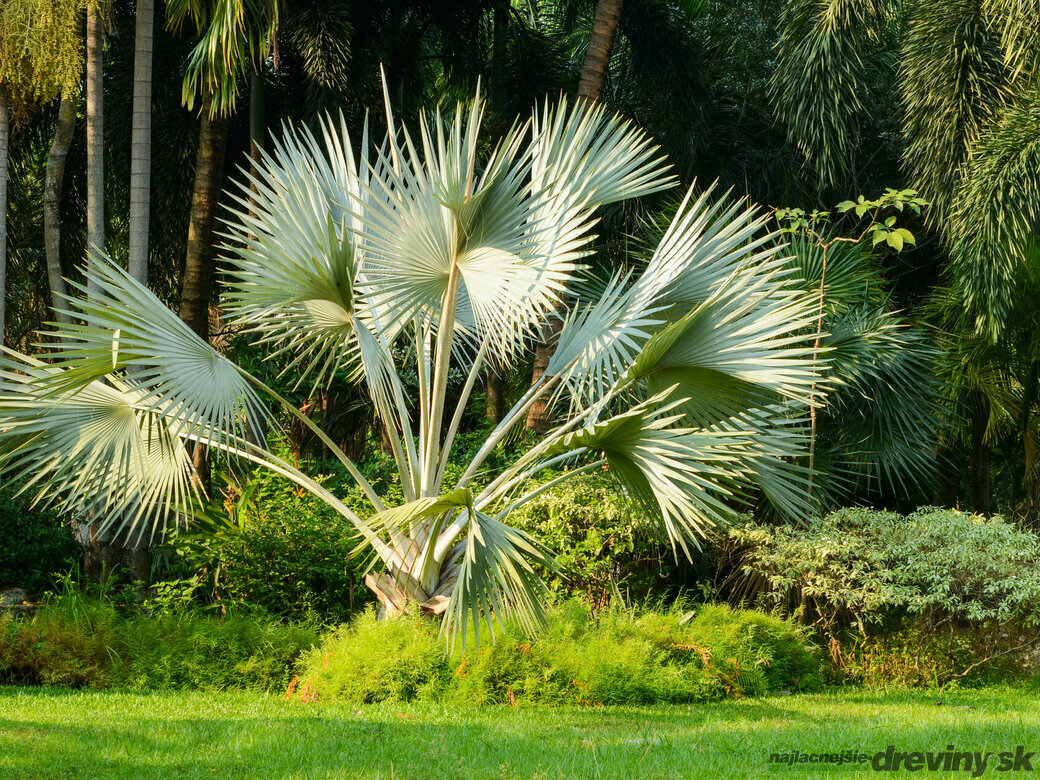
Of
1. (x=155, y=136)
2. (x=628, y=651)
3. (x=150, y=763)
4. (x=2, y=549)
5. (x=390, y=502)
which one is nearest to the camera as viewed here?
(x=150, y=763)

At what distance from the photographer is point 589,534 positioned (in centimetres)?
902

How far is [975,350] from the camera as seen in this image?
1073 centimetres

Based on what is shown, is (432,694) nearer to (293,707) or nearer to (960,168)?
(293,707)

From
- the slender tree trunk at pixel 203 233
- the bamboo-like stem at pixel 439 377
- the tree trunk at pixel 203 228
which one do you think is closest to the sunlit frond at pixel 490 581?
the bamboo-like stem at pixel 439 377

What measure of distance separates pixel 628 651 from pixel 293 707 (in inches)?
95.6

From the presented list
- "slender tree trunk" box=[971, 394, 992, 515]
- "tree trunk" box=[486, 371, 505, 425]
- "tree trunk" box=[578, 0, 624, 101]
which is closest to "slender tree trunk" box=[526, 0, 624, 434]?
"tree trunk" box=[578, 0, 624, 101]

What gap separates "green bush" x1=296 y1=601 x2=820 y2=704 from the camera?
23.3 ft

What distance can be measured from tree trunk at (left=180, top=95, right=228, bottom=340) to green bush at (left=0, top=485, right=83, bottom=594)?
9.53ft

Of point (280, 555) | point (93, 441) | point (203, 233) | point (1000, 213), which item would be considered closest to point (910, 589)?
point (1000, 213)

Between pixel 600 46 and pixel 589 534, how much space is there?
5.12 m

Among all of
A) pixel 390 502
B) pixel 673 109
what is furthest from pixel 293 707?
pixel 673 109

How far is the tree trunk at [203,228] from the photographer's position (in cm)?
1034

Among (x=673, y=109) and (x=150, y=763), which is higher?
(x=673, y=109)

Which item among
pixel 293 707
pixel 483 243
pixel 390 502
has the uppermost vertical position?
pixel 483 243
